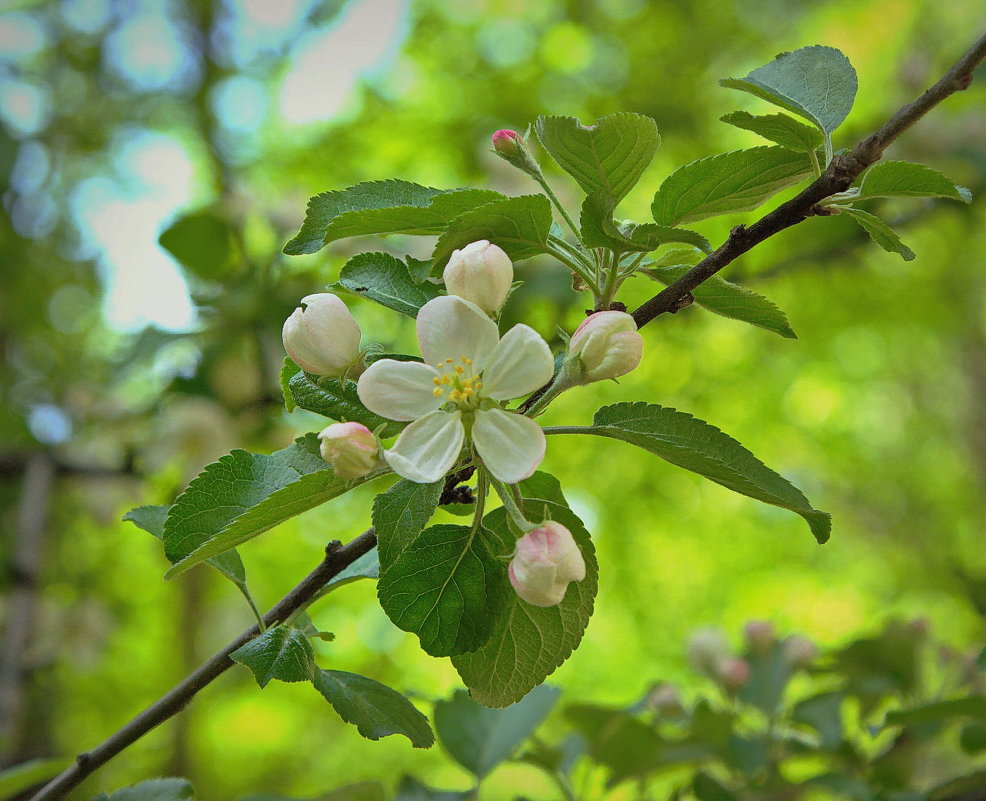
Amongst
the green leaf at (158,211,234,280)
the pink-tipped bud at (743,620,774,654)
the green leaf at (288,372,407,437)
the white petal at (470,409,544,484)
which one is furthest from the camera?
the green leaf at (158,211,234,280)

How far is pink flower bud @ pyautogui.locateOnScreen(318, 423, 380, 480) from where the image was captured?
569 mm

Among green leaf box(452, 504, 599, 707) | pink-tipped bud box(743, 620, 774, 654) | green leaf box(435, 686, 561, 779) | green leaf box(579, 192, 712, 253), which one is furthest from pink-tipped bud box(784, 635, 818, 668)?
green leaf box(579, 192, 712, 253)

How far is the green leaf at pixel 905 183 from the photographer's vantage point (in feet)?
2.04

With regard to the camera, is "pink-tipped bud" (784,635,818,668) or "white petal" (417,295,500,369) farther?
"pink-tipped bud" (784,635,818,668)

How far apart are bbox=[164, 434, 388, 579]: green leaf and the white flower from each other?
5cm

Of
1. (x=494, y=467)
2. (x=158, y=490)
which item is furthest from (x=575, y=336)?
(x=158, y=490)

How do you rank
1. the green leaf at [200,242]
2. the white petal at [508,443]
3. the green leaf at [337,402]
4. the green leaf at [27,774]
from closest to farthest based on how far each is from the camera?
the white petal at [508,443]
the green leaf at [337,402]
the green leaf at [27,774]
the green leaf at [200,242]

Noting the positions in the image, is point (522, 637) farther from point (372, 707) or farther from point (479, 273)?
point (479, 273)

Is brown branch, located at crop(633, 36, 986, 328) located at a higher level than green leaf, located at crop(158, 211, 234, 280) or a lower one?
higher

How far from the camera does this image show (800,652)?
1.42 m

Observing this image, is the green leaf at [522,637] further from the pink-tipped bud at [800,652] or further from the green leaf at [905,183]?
the pink-tipped bud at [800,652]

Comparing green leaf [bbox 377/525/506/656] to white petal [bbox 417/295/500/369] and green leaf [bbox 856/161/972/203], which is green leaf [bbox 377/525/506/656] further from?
green leaf [bbox 856/161/972/203]

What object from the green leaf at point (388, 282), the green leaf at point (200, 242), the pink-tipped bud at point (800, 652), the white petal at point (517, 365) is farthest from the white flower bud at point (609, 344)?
the green leaf at point (200, 242)

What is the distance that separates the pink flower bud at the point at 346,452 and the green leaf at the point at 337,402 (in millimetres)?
93
